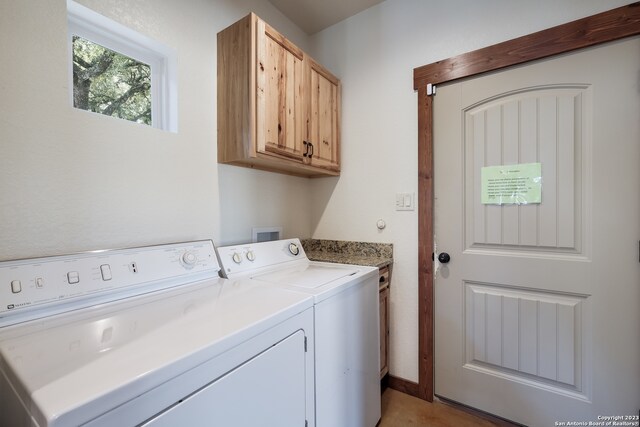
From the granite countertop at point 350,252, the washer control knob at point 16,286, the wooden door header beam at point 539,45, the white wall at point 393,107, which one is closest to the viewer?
the washer control knob at point 16,286

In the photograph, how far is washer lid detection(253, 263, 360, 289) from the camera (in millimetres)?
1262

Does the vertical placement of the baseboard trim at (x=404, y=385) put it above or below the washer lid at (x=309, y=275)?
below

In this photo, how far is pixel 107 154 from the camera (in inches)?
45.4

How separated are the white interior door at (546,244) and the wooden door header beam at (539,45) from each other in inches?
1.8

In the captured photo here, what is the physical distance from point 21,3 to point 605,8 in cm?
243

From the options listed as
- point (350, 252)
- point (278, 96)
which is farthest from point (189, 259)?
point (350, 252)

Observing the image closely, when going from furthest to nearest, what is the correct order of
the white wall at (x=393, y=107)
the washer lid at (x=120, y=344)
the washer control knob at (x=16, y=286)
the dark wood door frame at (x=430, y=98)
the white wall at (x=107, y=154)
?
the white wall at (x=393, y=107)
the dark wood door frame at (x=430, y=98)
the white wall at (x=107, y=154)
the washer control knob at (x=16, y=286)
the washer lid at (x=120, y=344)

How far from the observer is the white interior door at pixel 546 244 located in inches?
50.3

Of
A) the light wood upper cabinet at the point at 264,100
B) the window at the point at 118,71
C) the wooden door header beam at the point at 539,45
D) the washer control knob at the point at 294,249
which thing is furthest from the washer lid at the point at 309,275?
the wooden door header beam at the point at 539,45

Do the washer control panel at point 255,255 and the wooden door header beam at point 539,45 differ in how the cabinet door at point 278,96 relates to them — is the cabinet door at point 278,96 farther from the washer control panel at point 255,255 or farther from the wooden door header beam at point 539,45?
the wooden door header beam at point 539,45

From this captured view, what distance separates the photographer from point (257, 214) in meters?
1.84

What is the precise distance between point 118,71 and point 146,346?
1.33 meters

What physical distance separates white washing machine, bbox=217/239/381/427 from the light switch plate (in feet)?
1.65

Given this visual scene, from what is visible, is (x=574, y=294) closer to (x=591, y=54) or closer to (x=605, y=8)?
(x=591, y=54)
